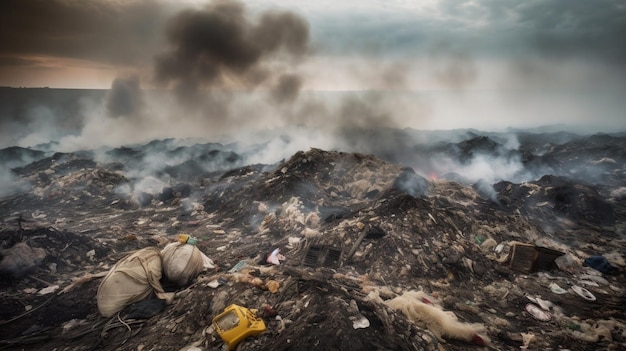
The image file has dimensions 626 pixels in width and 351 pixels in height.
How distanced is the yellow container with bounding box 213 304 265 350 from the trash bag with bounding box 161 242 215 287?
1.98 metres

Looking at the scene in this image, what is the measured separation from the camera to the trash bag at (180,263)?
16.8ft

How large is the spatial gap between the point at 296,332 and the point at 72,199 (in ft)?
49.9

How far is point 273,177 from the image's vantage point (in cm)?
1234

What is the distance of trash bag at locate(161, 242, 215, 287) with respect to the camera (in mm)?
5121

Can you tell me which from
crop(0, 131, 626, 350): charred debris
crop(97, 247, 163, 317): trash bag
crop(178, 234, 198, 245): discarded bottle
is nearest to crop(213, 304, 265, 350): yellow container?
crop(0, 131, 626, 350): charred debris

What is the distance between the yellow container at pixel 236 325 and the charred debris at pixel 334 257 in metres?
0.12

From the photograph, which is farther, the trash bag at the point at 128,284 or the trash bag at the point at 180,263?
the trash bag at the point at 180,263

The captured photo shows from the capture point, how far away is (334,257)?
6.94 m

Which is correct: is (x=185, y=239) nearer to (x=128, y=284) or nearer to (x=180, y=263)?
(x=180, y=263)

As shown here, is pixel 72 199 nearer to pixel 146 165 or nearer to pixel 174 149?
pixel 146 165

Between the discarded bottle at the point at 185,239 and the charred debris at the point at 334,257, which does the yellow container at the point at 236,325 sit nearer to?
the charred debris at the point at 334,257

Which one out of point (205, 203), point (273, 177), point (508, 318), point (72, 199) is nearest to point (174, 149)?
point (72, 199)

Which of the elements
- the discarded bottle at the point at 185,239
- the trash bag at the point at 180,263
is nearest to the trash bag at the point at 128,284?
the trash bag at the point at 180,263

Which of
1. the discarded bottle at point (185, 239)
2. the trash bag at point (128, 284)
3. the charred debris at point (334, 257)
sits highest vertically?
the discarded bottle at point (185, 239)
